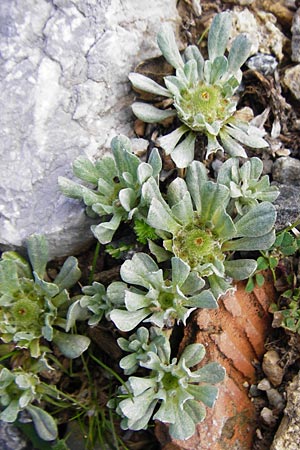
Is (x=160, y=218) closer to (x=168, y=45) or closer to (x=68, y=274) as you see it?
(x=68, y=274)

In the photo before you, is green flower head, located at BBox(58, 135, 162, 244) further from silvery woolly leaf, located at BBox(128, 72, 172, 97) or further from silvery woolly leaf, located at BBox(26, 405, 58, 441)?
silvery woolly leaf, located at BBox(26, 405, 58, 441)

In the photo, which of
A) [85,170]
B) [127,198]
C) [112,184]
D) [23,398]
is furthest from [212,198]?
[23,398]

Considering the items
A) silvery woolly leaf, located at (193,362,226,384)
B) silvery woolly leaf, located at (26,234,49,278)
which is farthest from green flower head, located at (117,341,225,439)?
silvery woolly leaf, located at (26,234,49,278)

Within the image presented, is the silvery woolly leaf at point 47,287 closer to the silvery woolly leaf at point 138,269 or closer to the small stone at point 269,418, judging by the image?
the silvery woolly leaf at point 138,269

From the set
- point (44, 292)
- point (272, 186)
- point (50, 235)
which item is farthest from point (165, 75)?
point (44, 292)

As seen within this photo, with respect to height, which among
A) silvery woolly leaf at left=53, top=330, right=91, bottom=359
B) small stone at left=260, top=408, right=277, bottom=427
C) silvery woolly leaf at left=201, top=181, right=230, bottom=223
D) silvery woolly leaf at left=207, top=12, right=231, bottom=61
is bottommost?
small stone at left=260, top=408, right=277, bottom=427
